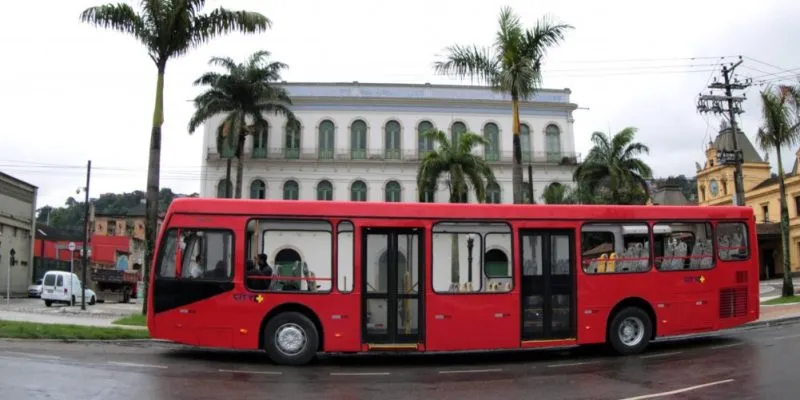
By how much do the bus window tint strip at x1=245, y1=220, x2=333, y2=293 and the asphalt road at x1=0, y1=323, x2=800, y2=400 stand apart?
1463mm

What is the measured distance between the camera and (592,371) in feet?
36.3

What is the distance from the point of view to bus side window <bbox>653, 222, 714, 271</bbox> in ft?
43.7

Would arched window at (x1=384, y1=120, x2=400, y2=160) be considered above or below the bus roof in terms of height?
above

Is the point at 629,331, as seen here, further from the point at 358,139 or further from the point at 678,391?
the point at 358,139

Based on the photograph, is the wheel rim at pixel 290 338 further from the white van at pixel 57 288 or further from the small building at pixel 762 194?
the small building at pixel 762 194

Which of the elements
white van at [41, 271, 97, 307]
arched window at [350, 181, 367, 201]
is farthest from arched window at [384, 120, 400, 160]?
white van at [41, 271, 97, 307]

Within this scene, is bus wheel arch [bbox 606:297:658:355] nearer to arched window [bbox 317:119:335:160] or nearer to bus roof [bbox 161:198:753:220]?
bus roof [bbox 161:198:753:220]

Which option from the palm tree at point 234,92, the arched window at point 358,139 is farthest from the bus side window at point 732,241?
the arched window at point 358,139

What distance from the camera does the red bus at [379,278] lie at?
11789 millimetres

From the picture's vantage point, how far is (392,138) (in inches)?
1853

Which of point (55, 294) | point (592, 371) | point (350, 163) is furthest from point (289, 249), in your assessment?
point (350, 163)

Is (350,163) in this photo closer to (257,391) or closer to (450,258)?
(450,258)

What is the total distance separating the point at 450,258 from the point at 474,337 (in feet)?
5.02

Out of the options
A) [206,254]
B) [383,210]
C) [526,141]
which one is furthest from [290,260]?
[526,141]
